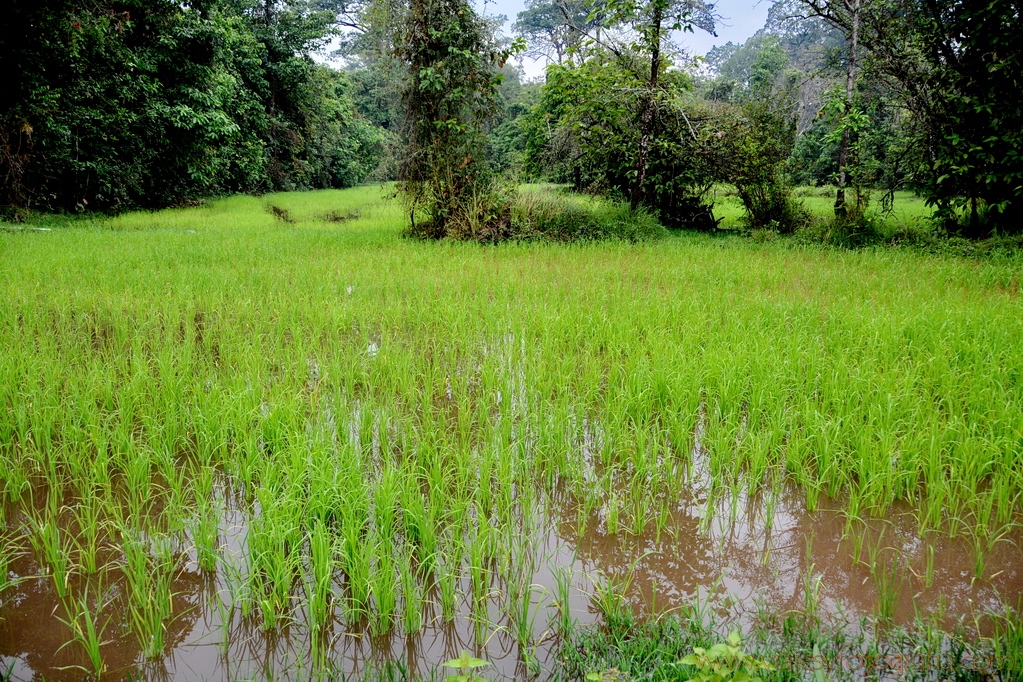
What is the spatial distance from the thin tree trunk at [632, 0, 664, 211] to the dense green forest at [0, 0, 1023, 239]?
0.11 ft

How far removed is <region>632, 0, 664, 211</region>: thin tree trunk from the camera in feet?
35.1

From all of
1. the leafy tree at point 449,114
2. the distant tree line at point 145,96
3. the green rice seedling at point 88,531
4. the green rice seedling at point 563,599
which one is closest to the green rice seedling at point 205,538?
the green rice seedling at point 88,531

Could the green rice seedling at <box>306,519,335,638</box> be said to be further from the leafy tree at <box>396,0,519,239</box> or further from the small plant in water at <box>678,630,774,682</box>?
the leafy tree at <box>396,0,519,239</box>

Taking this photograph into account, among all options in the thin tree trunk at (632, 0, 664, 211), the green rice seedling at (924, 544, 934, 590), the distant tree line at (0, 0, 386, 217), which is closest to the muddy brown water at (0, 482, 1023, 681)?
the green rice seedling at (924, 544, 934, 590)

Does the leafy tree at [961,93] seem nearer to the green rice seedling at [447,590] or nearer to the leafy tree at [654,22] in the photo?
the leafy tree at [654,22]

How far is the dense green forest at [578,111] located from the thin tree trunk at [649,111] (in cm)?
3

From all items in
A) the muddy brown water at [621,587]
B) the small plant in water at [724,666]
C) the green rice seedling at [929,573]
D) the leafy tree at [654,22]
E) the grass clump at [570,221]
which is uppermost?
the leafy tree at [654,22]

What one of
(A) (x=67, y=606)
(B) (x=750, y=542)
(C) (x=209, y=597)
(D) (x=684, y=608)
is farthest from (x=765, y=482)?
(A) (x=67, y=606)

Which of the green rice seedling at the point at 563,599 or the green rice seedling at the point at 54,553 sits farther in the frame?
the green rice seedling at the point at 54,553

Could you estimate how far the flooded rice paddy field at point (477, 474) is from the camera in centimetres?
210

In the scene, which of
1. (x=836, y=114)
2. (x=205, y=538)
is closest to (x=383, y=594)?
(x=205, y=538)

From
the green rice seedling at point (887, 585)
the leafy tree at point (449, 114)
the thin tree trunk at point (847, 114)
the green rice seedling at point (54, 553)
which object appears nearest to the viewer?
the green rice seedling at point (887, 585)

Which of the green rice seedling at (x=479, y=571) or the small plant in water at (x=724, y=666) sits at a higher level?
the small plant in water at (x=724, y=666)

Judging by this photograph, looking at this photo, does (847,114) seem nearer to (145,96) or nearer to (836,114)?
(836,114)
